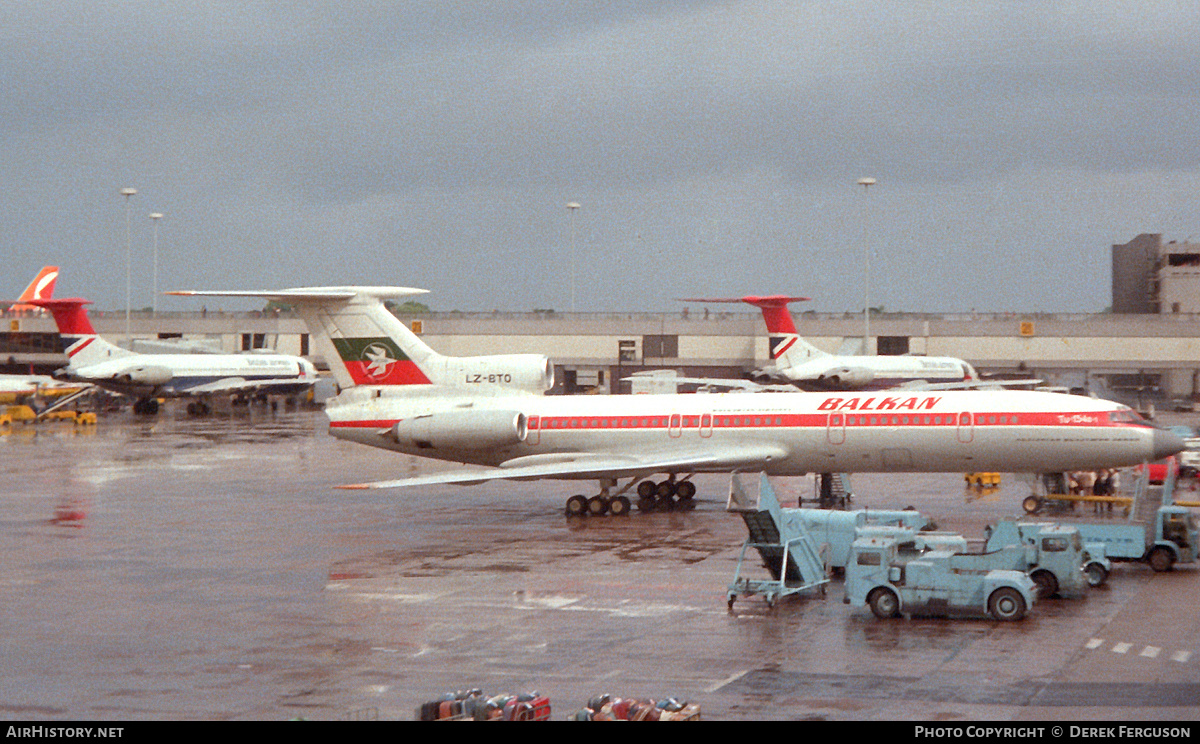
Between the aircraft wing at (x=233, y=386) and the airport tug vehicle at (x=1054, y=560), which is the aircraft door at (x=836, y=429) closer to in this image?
the airport tug vehicle at (x=1054, y=560)

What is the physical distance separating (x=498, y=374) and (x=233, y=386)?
53989 millimetres

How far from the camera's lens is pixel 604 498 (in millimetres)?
37500

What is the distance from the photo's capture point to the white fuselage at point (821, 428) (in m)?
35.3

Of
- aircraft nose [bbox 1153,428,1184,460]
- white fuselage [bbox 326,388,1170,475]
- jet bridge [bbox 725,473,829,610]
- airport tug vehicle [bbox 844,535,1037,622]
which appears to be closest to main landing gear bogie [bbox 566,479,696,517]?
white fuselage [bbox 326,388,1170,475]

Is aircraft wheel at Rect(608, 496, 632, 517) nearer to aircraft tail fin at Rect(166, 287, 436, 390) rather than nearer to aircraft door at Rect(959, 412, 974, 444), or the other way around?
aircraft tail fin at Rect(166, 287, 436, 390)

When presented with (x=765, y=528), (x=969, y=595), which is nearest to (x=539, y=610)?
(x=765, y=528)

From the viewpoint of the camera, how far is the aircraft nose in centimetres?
3488

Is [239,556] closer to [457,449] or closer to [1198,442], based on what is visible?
[457,449]

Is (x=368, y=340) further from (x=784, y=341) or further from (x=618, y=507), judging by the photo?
(x=784, y=341)

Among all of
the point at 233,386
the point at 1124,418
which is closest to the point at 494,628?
the point at 1124,418

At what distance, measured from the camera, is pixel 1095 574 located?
25.6m

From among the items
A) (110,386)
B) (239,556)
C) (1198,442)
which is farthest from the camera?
(110,386)
